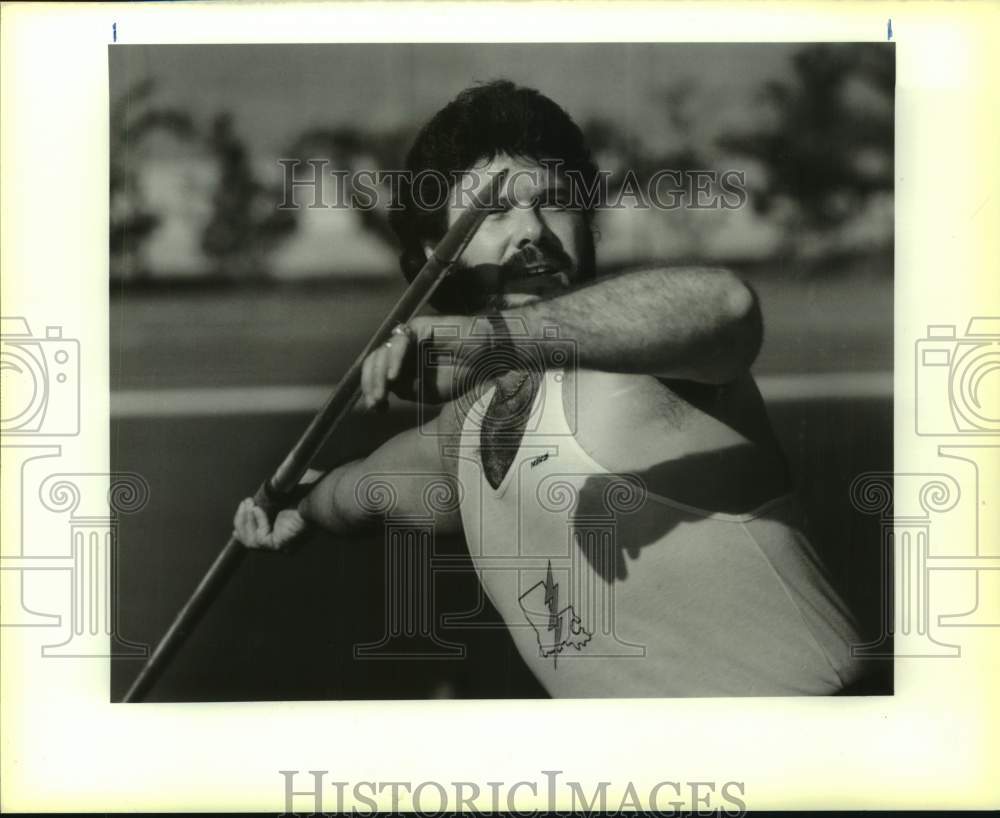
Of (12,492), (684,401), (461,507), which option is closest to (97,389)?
(12,492)

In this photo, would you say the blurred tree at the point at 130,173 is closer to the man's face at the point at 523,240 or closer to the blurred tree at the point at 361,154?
the blurred tree at the point at 361,154

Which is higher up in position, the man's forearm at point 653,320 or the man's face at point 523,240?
the man's face at point 523,240

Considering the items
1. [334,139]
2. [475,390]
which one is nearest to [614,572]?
[475,390]

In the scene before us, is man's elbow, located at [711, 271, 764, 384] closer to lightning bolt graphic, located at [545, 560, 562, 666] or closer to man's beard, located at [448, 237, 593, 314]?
man's beard, located at [448, 237, 593, 314]

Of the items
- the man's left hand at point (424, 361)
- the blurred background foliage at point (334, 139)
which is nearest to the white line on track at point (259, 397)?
the man's left hand at point (424, 361)

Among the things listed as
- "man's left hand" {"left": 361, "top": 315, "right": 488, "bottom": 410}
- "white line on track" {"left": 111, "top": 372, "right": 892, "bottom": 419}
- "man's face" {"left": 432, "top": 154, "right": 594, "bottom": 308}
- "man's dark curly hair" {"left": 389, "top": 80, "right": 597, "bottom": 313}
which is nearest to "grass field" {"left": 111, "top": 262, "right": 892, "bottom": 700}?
"white line on track" {"left": 111, "top": 372, "right": 892, "bottom": 419}

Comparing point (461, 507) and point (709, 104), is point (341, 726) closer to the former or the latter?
point (461, 507)

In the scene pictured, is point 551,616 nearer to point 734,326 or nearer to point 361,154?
point 734,326
